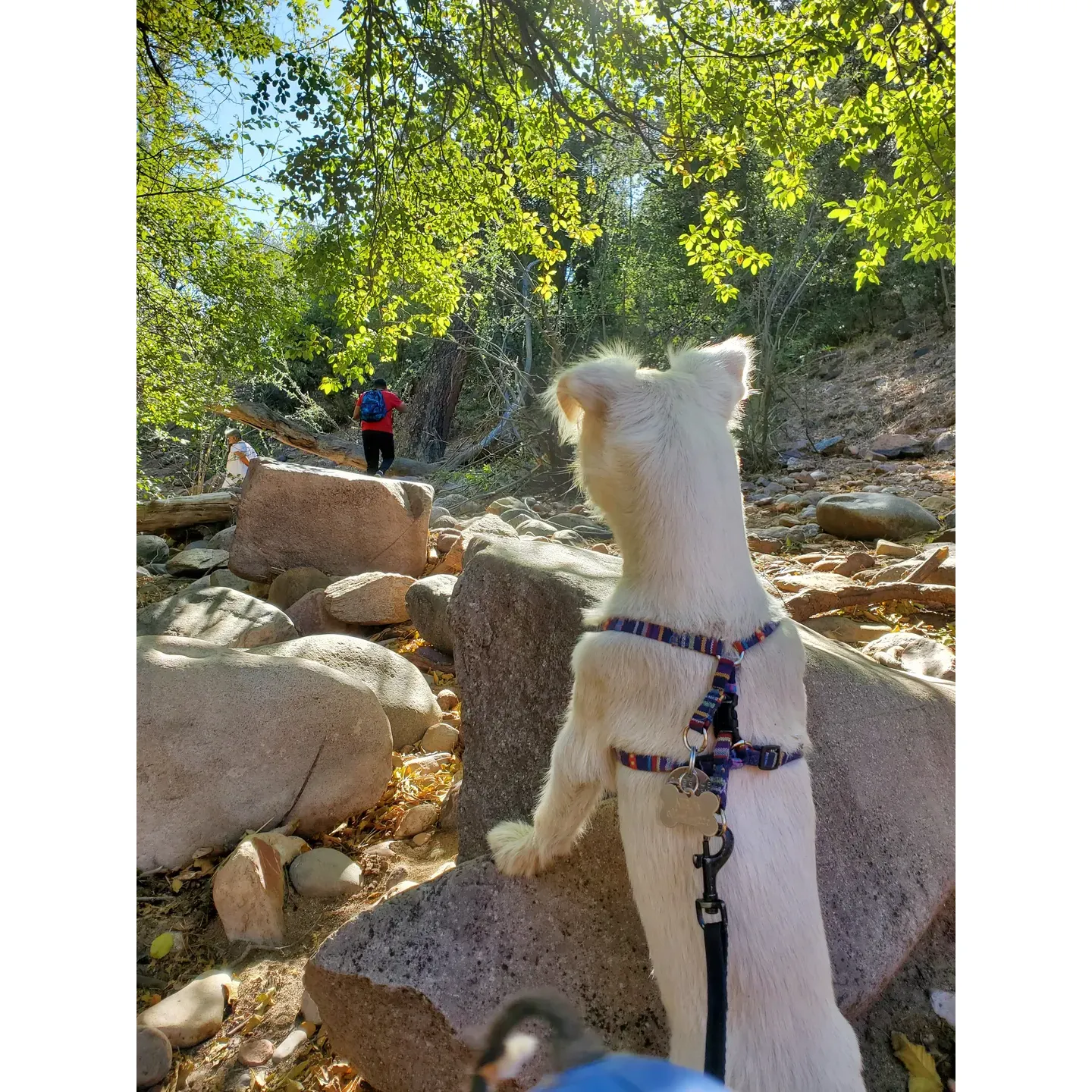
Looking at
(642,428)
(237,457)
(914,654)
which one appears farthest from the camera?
(237,457)

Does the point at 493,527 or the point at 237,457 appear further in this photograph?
the point at 237,457

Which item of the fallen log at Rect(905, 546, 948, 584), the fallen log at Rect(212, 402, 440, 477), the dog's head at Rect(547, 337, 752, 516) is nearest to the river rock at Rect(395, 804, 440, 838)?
the dog's head at Rect(547, 337, 752, 516)

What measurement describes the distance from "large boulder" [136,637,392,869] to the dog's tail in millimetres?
995

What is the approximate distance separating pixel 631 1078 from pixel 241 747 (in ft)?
5.04

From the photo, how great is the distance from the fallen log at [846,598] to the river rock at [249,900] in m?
1.62

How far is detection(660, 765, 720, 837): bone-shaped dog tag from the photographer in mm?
905

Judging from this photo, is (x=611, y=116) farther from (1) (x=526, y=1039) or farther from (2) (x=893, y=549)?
(1) (x=526, y=1039)

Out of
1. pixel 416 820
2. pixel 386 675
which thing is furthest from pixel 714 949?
pixel 386 675

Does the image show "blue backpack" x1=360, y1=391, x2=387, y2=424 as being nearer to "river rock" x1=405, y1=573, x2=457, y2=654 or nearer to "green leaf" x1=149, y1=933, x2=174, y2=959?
"river rock" x1=405, y1=573, x2=457, y2=654

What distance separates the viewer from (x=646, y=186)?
191cm

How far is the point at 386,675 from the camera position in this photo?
7.98ft

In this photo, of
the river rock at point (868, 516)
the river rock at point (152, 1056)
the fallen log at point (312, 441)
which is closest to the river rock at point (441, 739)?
the river rock at point (152, 1056)
